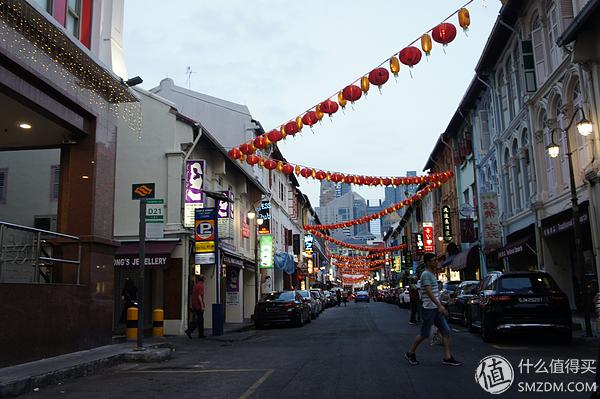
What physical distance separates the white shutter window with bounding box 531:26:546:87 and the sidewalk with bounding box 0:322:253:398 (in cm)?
1586

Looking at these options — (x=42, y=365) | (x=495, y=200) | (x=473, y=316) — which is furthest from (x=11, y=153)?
(x=495, y=200)

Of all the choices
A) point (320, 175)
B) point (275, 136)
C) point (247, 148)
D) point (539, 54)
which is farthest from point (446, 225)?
point (275, 136)

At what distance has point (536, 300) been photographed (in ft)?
40.3

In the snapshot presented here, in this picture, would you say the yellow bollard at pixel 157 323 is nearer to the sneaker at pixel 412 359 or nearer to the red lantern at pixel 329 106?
the red lantern at pixel 329 106

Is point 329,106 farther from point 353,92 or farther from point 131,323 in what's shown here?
point 131,323

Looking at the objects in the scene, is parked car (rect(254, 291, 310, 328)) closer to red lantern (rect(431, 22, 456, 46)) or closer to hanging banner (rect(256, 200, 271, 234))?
hanging banner (rect(256, 200, 271, 234))

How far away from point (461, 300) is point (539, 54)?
373 inches

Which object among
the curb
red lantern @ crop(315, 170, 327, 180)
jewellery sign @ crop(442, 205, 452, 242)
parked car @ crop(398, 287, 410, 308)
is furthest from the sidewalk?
parked car @ crop(398, 287, 410, 308)

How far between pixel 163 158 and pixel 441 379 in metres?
14.5

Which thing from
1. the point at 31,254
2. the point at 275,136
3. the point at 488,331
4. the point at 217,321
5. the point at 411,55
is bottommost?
the point at 488,331

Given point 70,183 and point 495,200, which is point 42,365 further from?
point 495,200

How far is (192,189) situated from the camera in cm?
1972

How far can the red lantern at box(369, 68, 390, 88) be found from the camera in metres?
14.3

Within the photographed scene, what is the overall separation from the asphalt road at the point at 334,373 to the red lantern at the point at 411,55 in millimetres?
6565
